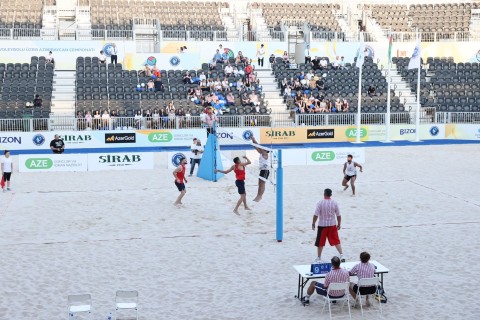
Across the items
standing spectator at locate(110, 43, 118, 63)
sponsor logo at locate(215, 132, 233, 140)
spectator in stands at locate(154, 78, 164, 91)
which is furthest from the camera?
standing spectator at locate(110, 43, 118, 63)

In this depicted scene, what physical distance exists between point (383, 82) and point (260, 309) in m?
33.8

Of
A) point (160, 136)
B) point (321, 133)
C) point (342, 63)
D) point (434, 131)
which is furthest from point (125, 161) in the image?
point (342, 63)

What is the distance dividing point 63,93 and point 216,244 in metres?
26.8

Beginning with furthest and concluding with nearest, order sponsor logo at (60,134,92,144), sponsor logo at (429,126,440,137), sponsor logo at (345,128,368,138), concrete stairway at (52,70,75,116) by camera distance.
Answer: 1. sponsor logo at (429,126,440,137)
2. concrete stairway at (52,70,75,116)
3. sponsor logo at (345,128,368,138)
4. sponsor logo at (60,134,92,144)

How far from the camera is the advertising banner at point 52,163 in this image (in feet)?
84.6

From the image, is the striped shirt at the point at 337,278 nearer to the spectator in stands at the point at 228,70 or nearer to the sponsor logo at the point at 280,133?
the sponsor logo at the point at 280,133

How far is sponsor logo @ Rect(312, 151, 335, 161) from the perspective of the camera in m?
27.6

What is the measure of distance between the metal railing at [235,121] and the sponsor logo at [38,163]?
848cm

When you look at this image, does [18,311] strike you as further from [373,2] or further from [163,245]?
[373,2]

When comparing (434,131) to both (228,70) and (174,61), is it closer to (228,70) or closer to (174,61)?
(228,70)

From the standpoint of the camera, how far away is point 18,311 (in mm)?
10734

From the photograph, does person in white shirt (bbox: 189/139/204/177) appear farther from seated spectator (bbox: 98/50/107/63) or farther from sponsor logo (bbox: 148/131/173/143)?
seated spectator (bbox: 98/50/107/63)

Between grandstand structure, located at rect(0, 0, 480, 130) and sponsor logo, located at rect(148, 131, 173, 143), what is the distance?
63 centimetres

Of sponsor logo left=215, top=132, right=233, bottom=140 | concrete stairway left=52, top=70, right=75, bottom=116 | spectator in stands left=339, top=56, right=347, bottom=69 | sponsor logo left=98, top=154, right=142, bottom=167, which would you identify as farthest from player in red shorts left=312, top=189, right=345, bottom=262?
spectator in stands left=339, top=56, right=347, bottom=69
